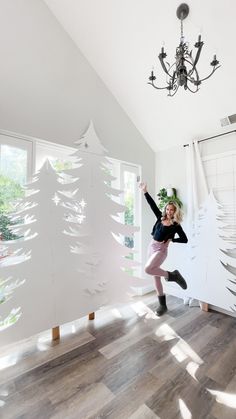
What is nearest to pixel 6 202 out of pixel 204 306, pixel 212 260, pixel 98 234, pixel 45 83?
pixel 98 234

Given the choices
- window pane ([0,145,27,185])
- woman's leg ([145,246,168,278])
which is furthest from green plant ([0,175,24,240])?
woman's leg ([145,246,168,278])

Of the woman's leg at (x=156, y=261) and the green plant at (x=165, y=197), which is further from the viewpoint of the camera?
the green plant at (x=165, y=197)

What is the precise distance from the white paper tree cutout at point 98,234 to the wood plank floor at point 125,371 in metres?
0.46

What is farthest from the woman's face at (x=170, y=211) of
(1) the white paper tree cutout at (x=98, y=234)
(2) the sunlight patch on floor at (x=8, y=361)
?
(2) the sunlight patch on floor at (x=8, y=361)

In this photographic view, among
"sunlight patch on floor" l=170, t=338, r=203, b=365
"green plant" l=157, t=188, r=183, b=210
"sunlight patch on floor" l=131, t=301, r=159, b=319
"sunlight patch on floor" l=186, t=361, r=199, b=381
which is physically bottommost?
"sunlight patch on floor" l=186, t=361, r=199, b=381

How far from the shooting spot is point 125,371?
1971 mm

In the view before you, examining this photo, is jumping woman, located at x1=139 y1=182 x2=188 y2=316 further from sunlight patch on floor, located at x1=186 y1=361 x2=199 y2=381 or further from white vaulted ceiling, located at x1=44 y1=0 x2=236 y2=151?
white vaulted ceiling, located at x1=44 y1=0 x2=236 y2=151

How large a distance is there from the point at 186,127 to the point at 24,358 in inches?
143

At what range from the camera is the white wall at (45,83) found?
2281 mm

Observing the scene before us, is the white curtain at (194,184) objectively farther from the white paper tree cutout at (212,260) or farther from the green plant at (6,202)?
the green plant at (6,202)

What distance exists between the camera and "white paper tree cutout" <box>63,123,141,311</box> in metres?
2.64

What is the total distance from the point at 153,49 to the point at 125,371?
3.52 meters

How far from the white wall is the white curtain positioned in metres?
1.27

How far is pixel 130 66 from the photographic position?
287cm
